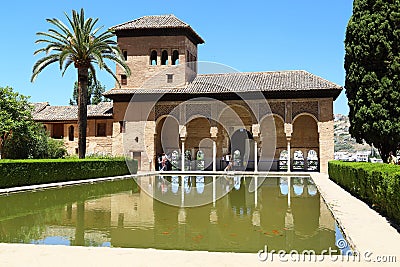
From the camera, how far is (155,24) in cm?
3209

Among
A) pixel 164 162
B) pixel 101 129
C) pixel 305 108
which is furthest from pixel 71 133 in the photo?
pixel 305 108

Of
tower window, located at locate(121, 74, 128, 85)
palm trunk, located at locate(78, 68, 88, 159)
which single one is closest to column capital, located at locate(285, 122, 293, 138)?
tower window, located at locate(121, 74, 128, 85)

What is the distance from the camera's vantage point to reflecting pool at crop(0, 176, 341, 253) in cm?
716

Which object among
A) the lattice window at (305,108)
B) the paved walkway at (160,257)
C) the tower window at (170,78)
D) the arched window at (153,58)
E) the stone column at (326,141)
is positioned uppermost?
the arched window at (153,58)

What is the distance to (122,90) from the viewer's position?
32.1 meters

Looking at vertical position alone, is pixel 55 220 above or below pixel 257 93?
below

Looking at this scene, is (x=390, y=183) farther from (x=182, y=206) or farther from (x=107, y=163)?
(x=107, y=163)

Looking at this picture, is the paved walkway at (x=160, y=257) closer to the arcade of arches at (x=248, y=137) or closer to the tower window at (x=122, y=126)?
the arcade of arches at (x=248, y=137)

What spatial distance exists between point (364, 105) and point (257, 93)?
8.73 metres

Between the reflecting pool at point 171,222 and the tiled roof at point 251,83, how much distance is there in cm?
1556

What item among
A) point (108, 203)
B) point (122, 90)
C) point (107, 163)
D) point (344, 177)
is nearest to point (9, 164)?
point (108, 203)

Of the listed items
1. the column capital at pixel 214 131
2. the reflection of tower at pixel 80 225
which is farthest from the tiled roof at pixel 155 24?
the reflection of tower at pixel 80 225

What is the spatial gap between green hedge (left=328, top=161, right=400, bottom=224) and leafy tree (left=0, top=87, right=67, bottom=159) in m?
20.3

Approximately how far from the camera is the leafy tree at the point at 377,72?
21.7m
